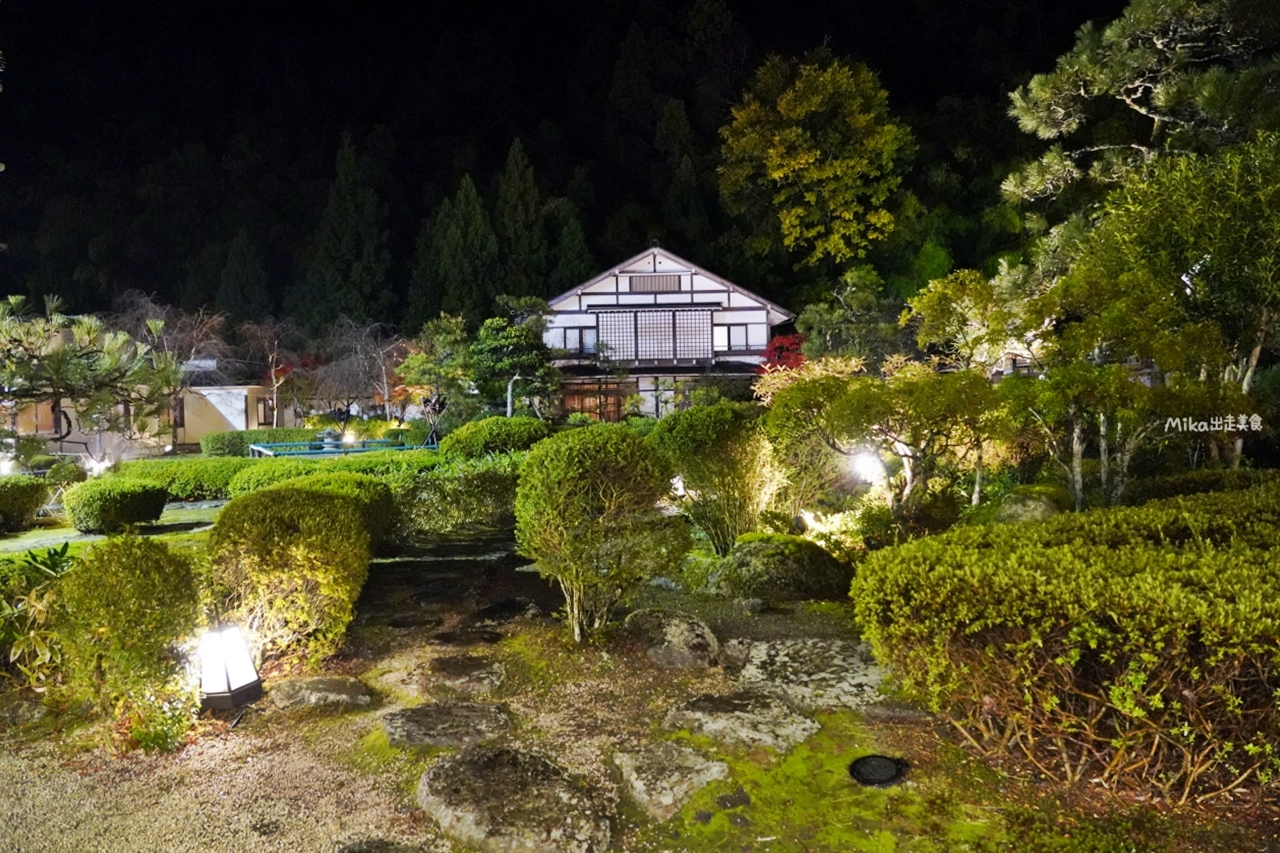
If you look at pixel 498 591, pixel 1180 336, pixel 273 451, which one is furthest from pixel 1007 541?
pixel 273 451

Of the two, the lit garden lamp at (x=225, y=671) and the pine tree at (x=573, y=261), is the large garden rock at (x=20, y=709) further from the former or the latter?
the pine tree at (x=573, y=261)

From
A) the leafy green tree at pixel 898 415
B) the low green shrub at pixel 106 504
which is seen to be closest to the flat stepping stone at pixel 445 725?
the leafy green tree at pixel 898 415

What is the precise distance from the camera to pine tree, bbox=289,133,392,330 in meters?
34.6

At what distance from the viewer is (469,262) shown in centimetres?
3266

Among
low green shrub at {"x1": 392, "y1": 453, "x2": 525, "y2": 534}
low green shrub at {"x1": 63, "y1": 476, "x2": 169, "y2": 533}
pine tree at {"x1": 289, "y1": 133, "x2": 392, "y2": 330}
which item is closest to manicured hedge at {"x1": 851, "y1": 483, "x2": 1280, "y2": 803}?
low green shrub at {"x1": 392, "y1": 453, "x2": 525, "y2": 534}

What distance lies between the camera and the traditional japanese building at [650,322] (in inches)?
1144

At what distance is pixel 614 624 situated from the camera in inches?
229

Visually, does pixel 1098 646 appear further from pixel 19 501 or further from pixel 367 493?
pixel 19 501

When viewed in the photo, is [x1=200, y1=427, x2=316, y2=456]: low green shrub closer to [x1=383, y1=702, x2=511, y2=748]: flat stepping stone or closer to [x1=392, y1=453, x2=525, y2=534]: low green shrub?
[x1=392, y1=453, x2=525, y2=534]: low green shrub

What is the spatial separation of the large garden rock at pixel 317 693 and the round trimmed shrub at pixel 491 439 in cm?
1022

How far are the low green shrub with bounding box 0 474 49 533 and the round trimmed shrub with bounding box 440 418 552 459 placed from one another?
642 centimetres

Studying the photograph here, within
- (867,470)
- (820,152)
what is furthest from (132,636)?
(820,152)

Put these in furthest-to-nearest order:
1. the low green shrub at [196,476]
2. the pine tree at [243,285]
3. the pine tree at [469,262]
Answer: the pine tree at [243,285], the pine tree at [469,262], the low green shrub at [196,476]

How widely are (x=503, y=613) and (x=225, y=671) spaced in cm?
240
